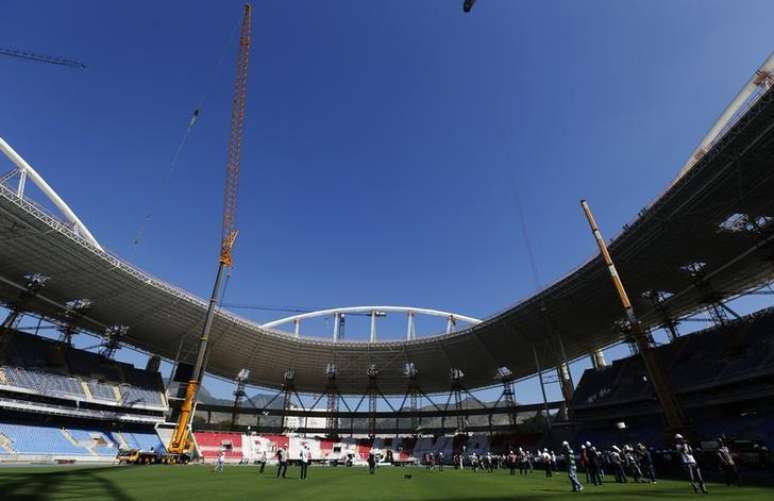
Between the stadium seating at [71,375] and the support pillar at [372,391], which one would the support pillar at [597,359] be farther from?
the stadium seating at [71,375]

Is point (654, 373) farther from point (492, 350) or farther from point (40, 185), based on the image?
point (40, 185)

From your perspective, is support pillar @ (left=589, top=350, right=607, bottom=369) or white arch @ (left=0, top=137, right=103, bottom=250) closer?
white arch @ (left=0, top=137, right=103, bottom=250)

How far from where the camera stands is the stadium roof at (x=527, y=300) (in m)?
32.0

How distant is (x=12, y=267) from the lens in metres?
41.6

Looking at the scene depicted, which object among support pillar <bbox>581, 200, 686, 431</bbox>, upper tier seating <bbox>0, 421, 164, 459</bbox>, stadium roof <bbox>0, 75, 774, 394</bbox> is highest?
stadium roof <bbox>0, 75, 774, 394</bbox>

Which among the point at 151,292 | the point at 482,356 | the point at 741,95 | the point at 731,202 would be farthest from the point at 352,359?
the point at 741,95

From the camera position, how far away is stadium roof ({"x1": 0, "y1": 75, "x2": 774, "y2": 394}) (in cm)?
3195

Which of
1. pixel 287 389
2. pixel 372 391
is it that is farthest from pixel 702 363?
pixel 287 389

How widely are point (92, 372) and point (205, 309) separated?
740 inches

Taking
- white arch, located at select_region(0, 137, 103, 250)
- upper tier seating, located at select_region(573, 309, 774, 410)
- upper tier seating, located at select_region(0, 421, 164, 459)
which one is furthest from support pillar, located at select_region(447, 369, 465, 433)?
white arch, located at select_region(0, 137, 103, 250)

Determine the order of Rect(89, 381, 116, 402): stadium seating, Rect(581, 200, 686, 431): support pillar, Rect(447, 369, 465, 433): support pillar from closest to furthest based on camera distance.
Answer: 1. Rect(581, 200, 686, 431): support pillar
2. Rect(89, 381, 116, 402): stadium seating
3. Rect(447, 369, 465, 433): support pillar

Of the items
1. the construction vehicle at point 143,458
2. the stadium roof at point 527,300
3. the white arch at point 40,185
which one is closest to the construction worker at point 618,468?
the stadium roof at point 527,300

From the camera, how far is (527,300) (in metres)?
49.6

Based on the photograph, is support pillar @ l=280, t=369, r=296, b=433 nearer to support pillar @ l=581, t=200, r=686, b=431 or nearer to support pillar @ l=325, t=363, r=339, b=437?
support pillar @ l=325, t=363, r=339, b=437
